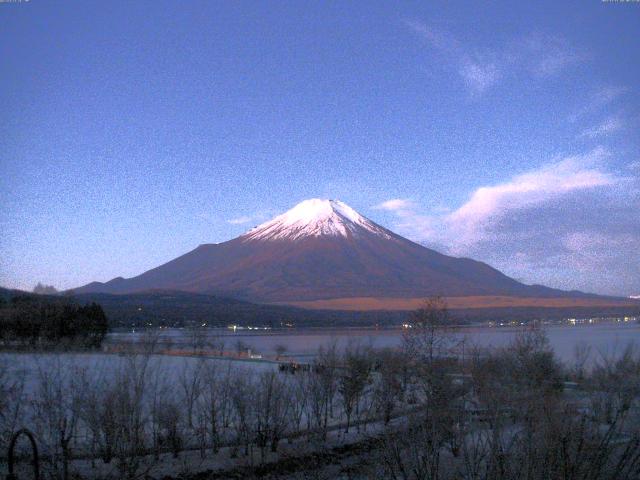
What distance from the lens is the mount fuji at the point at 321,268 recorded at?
328 ft

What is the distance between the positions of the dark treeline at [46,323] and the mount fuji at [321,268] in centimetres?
5763

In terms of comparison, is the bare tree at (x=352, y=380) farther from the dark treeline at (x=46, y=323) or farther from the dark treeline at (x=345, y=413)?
the dark treeline at (x=46, y=323)

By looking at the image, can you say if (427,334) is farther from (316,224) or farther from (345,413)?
(316,224)

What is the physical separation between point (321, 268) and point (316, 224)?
67.3ft

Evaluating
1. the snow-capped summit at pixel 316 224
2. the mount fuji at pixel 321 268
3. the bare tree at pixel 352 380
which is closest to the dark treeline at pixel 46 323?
the bare tree at pixel 352 380

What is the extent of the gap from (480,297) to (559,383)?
72028 millimetres

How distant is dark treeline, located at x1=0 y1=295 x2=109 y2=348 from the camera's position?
3378 centimetres

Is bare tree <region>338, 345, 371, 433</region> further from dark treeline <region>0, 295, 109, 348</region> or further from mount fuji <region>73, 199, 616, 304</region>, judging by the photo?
mount fuji <region>73, 199, 616, 304</region>

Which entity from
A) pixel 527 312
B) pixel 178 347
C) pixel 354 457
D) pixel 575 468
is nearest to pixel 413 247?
pixel 527 312

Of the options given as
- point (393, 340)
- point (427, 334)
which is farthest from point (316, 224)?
point (427, 334)

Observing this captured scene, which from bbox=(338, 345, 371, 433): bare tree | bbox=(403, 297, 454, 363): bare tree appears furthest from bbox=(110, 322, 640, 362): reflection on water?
bbox=(338, 345, 371, 433): bare tree

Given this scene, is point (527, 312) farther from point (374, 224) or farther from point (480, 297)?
point (374, 224)

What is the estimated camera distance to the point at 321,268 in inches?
4291

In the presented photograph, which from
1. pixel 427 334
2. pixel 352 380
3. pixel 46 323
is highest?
pixel 46 323
